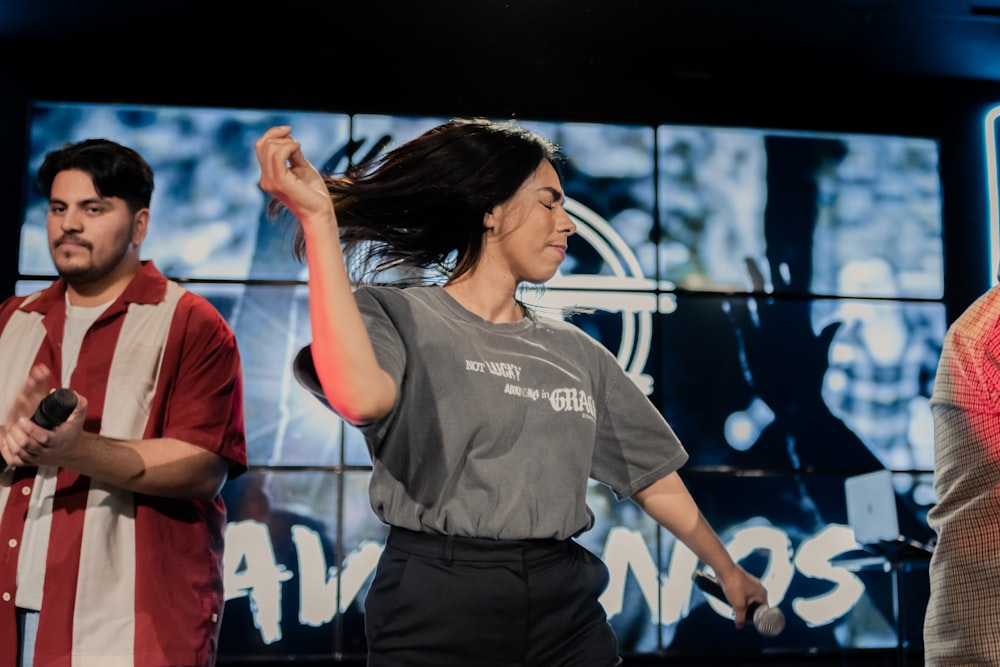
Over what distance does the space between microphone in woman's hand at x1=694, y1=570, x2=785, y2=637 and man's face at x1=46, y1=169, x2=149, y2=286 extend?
1331mm

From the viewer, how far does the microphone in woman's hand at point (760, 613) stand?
5.72 ft

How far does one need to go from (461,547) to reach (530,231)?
564 millimetres

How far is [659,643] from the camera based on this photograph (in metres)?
5.25

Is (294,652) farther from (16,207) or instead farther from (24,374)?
(24,374)

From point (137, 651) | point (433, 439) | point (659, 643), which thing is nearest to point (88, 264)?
point (137, 651)

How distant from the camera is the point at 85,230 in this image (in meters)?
2.18

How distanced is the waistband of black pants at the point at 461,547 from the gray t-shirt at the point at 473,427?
13 mm

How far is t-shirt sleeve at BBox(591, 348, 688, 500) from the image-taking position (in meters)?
1.93

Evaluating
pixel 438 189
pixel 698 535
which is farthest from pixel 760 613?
pixel 438 189

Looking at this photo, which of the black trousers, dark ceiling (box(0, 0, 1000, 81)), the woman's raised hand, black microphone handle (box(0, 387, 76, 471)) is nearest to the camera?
the woman's raised hand

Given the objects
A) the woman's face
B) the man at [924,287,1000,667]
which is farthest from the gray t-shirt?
the man at [924,287,1000,667]

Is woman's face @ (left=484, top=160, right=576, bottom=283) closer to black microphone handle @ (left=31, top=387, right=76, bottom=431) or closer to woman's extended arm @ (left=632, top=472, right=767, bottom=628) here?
woman's extended arm @ (left=632, top=472, right=767, bottom=628)

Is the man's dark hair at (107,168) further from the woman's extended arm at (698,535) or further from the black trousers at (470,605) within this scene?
the woman's extended arm at (698,535)

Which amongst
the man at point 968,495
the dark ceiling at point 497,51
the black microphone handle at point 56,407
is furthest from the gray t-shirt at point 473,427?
the dark ceiling at point 497,51
